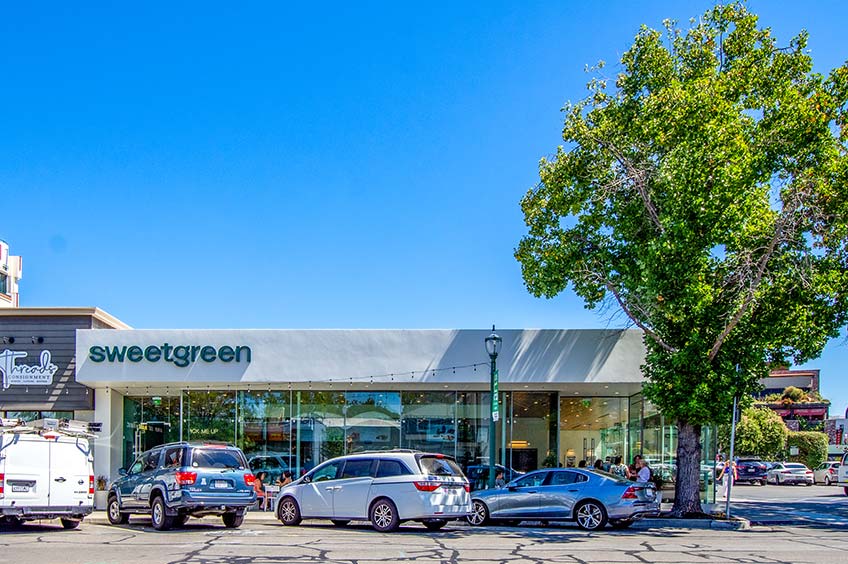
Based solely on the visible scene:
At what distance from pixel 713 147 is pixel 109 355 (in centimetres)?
1653

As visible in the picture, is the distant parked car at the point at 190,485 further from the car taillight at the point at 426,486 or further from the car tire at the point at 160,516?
the car taillight at the point at 426,486

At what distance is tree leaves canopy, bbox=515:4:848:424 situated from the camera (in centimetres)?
2050

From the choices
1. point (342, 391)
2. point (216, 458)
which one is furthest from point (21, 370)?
point (216, 458)

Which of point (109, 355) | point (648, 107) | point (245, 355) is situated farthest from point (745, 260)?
point (109, 355)

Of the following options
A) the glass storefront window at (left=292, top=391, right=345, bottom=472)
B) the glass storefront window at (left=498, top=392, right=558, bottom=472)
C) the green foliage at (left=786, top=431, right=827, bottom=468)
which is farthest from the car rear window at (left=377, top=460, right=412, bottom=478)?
the green foliage at (left=786, top=431, right=827, bottom=468)

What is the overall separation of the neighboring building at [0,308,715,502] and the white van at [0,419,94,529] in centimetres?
597

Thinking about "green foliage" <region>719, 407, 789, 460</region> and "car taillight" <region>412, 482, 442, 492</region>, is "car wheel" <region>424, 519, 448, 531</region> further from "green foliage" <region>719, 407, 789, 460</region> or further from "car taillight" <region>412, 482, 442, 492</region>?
"green foliage" <region>719, 407, 789, 460</region>

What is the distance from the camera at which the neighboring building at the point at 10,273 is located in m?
87.9

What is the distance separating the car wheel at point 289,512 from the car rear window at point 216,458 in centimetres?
135

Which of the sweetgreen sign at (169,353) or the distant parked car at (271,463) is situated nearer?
the sweetgreen sign at (169,353)

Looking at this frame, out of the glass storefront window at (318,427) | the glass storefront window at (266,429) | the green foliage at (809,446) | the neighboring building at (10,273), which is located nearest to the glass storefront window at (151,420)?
the glass storefront window at (266,429)

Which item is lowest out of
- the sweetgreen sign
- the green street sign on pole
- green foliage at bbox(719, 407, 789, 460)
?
green foliage at bbox(719, 407, 789, 460)

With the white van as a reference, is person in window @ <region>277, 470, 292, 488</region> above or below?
below

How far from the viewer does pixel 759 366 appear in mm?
21516
